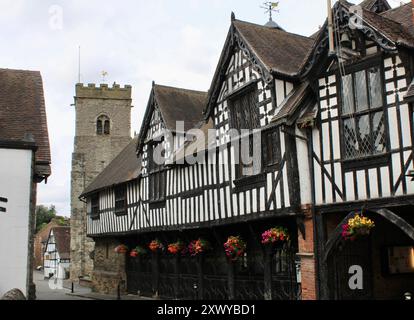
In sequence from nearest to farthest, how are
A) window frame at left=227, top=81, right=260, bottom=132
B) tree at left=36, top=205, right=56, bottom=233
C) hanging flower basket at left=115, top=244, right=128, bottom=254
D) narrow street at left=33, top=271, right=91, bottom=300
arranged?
window frame at left=227, top=81, right=260, bottom=132 < hanging flower basket at left=115, top=244, right=128, bottom=254 < narrow street at left=33, top=271, right=91, bottom=300 < tree at left=36, top=205, right=56, bottom=233

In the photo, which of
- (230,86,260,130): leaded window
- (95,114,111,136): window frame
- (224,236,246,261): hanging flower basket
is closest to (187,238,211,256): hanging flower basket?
(224,236,246,261): hanging flower basket

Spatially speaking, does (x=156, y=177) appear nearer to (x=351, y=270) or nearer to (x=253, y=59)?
(x=253, y=59)

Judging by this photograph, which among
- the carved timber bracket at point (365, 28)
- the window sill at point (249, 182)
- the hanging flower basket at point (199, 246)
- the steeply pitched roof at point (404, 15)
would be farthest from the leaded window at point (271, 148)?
the hanging flower basket at point (199, 246)

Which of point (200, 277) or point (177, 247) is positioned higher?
point (177, 247)

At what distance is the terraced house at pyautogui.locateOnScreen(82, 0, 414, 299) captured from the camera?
1012 centimetres

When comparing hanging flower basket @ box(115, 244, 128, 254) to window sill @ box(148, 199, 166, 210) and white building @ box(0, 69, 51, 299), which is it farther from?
white building @ box(0, 69, 51, 299)

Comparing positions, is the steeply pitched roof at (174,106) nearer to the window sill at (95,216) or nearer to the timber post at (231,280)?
the timber post at (231,280)

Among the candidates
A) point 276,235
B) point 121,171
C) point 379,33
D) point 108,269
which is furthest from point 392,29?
point 108,269

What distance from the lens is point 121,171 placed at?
23969 millimetres

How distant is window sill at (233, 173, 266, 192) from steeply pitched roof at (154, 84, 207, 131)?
4973 mm

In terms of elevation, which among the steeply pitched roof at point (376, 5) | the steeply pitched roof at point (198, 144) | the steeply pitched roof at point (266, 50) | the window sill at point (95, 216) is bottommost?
the window sill at point (95, 216)

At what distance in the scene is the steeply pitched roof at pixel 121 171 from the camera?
21.8 m

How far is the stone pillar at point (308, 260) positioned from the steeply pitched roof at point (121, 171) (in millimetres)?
10161

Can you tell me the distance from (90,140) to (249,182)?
91.6 feet
